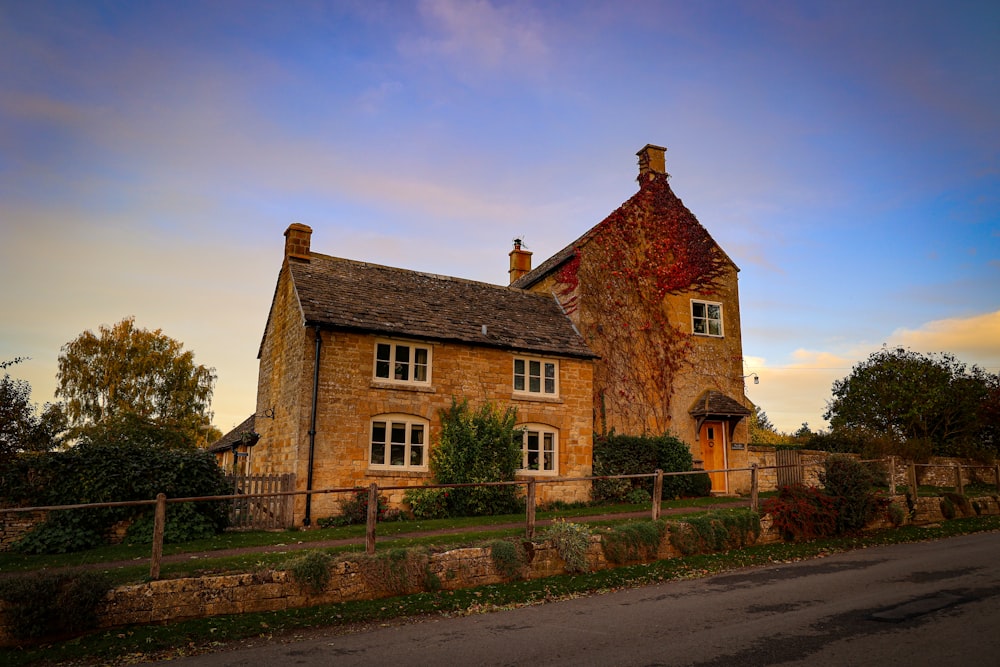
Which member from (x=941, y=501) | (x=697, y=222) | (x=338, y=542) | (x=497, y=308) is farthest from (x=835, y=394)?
(x=338, y=542)

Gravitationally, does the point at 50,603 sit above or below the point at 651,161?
below

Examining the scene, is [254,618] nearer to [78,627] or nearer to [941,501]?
[78,627]

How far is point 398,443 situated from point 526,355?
4983mm

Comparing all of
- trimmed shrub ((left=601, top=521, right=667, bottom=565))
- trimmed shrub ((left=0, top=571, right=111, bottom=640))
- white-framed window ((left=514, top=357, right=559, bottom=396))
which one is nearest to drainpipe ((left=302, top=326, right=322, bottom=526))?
white-framed window ((left=514, top=357, right=559, bottom=396))

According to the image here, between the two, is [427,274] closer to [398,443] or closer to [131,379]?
[398,443]

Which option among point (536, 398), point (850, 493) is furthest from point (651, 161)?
point (850, 493)

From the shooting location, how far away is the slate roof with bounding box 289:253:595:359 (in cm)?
1853

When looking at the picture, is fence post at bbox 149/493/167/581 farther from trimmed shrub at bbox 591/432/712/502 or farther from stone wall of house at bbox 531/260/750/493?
stone wall of house at bbox 531/260/750/493

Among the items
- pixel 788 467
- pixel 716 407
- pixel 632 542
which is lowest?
pixel 632 542

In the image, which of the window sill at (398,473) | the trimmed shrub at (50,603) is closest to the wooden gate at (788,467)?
the window sill at (398,473)

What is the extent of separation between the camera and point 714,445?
928 inches

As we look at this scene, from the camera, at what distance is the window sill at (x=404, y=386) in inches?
714

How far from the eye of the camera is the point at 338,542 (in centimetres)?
1262

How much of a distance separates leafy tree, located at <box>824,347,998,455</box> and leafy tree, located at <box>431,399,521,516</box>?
21589 mm
